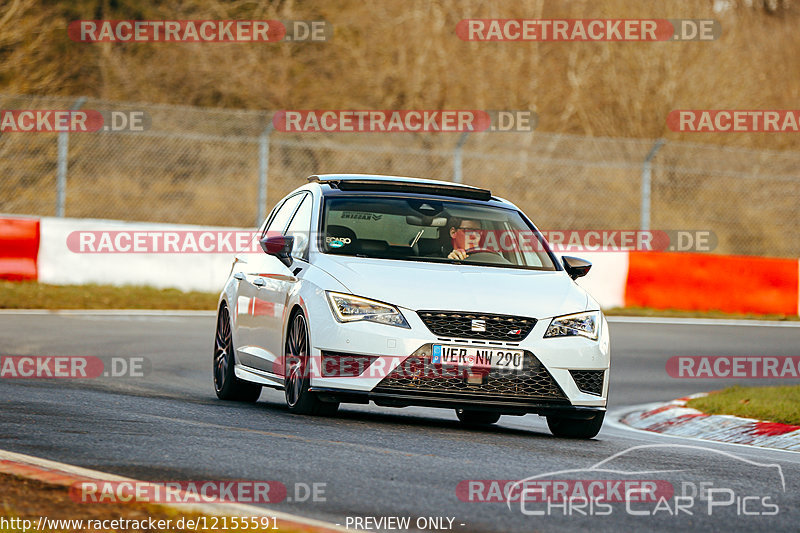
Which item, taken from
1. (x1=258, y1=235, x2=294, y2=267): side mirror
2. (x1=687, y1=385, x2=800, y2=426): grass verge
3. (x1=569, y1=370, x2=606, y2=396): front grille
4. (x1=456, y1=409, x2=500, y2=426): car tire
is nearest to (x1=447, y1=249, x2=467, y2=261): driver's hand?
(x1=258, y1=235, x2=294, y2=267): side mirror

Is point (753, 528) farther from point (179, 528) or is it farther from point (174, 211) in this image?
point (174, 211)

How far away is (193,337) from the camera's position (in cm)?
1692

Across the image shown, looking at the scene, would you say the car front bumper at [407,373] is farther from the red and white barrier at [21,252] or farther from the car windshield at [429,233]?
the red and white barrier at [21,252]

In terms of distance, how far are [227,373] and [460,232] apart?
226cm

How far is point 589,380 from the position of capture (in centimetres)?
936

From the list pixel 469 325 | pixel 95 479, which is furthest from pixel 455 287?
pixel 95 479

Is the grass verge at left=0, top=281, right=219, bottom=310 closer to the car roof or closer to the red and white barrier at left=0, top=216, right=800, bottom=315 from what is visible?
the red and white barrier at left=0, top=216, right=800, bottom=315

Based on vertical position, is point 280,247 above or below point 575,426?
above

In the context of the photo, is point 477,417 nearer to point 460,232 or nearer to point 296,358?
point 460,232

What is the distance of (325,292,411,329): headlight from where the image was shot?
8992mm

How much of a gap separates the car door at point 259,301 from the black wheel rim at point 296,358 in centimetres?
30

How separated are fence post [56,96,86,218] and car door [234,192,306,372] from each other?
12118mm

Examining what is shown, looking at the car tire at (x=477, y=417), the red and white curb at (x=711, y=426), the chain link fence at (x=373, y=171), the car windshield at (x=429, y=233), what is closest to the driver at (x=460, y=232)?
the car windshield at (x=429, y=233)

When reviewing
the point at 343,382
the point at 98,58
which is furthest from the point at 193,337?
the point at 98,58
